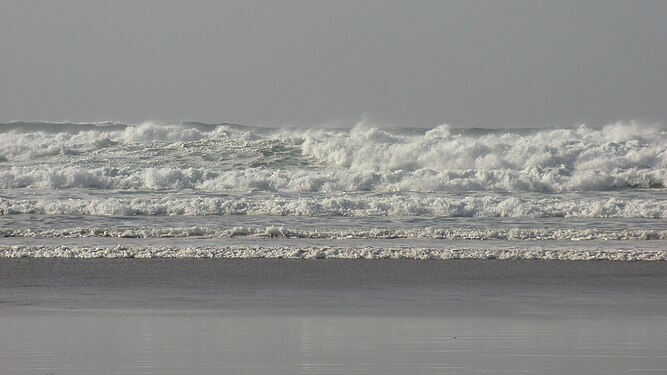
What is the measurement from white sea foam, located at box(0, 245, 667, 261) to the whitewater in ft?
0.14

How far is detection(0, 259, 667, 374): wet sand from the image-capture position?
764 centimetres

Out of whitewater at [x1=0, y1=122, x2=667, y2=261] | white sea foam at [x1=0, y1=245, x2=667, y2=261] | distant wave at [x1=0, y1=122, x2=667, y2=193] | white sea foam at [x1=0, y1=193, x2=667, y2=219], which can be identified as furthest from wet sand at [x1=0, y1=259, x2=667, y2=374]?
distant wave at [x1=0, y1=122, x2=667, y2=193]

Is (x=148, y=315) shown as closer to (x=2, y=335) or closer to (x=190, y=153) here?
(x=2, y=335)

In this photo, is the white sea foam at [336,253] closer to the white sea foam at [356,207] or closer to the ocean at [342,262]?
the ocean at [342,262]

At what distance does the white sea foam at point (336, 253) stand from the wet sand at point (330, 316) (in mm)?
400

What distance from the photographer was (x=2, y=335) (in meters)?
8.82

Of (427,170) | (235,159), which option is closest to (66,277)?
(427,170)

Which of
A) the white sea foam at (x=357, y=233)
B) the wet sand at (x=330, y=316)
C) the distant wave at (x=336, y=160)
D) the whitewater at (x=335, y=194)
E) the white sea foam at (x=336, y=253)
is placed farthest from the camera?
the distant wave at (x=336, y=160)

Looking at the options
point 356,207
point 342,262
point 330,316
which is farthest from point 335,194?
point 330,316

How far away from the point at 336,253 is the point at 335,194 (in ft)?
29.3

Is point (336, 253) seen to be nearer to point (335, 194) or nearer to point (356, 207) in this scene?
point (356, 207)

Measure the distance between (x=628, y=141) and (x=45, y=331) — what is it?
2485cm

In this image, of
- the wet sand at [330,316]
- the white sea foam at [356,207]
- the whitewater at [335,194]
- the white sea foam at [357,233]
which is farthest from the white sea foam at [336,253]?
the white sea foam at [356,207]

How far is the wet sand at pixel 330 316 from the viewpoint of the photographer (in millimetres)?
7637
